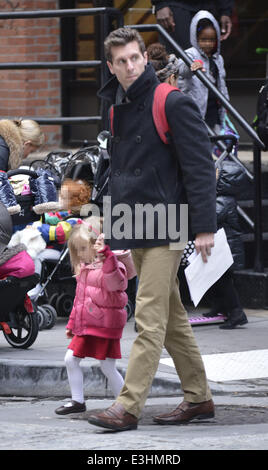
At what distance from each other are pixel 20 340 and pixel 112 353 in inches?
84.4

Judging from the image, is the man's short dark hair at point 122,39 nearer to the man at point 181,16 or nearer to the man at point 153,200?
the man at point 153,200

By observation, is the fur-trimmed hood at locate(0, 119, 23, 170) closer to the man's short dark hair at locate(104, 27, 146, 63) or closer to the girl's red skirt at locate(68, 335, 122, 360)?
the girl's red skirt at locate(68, 335, 122, 360)

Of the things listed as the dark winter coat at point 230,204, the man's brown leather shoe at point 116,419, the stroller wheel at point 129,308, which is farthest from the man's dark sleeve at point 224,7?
the man's brown leather shoe at point 116,419

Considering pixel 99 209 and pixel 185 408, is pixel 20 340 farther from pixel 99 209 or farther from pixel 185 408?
pixel 185 408

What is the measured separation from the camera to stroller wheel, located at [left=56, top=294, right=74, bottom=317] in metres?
9.62

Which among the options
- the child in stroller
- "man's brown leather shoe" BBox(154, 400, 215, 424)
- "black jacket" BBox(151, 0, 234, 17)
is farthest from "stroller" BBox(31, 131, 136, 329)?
"man's brown leather shoe" BBox(154, 400, 215, 424)

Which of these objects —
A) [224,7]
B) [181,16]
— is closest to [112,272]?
[181,16]

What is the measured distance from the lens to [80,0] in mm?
13734

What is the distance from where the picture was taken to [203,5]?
1114 centimetres

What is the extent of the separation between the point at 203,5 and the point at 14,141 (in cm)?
A: 314

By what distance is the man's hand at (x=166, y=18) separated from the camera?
10914 mm

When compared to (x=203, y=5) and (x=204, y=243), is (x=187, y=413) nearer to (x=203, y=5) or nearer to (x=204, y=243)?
(x=204, y=243)

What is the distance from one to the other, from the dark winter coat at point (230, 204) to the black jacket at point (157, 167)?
3.11 metres
